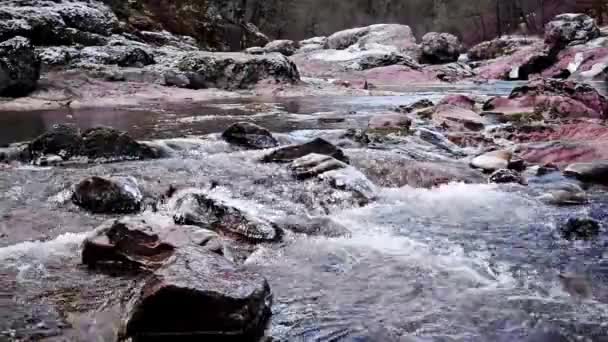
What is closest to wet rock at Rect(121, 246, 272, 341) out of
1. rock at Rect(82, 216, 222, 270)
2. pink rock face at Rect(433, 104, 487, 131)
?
rock at Rect(82, 216, 222, 270)

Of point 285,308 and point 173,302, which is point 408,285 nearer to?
point 285,308

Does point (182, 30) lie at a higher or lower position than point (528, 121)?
higher

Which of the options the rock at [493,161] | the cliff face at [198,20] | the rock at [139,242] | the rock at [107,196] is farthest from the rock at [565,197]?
the cliff face at [198,20]

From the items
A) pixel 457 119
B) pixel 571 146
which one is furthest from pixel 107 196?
pixel 457 119

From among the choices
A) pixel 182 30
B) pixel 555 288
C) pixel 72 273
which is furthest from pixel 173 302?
pixel 182 30

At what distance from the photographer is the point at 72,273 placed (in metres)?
3.45

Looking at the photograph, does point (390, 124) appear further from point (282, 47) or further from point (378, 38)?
point (282, 47)

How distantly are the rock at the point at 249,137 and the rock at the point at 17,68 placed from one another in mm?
7585

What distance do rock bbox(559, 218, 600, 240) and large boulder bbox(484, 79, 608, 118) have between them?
6567mm

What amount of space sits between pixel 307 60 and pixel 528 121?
76.0 feet

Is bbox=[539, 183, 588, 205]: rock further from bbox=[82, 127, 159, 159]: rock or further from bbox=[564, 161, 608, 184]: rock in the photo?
bbox=[82, 127, 159, 159]: rock

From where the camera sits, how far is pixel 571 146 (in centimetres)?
719

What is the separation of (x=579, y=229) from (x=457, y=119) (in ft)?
20.7

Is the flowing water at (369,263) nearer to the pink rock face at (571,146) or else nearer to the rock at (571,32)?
the pink rock face at (571,146)
